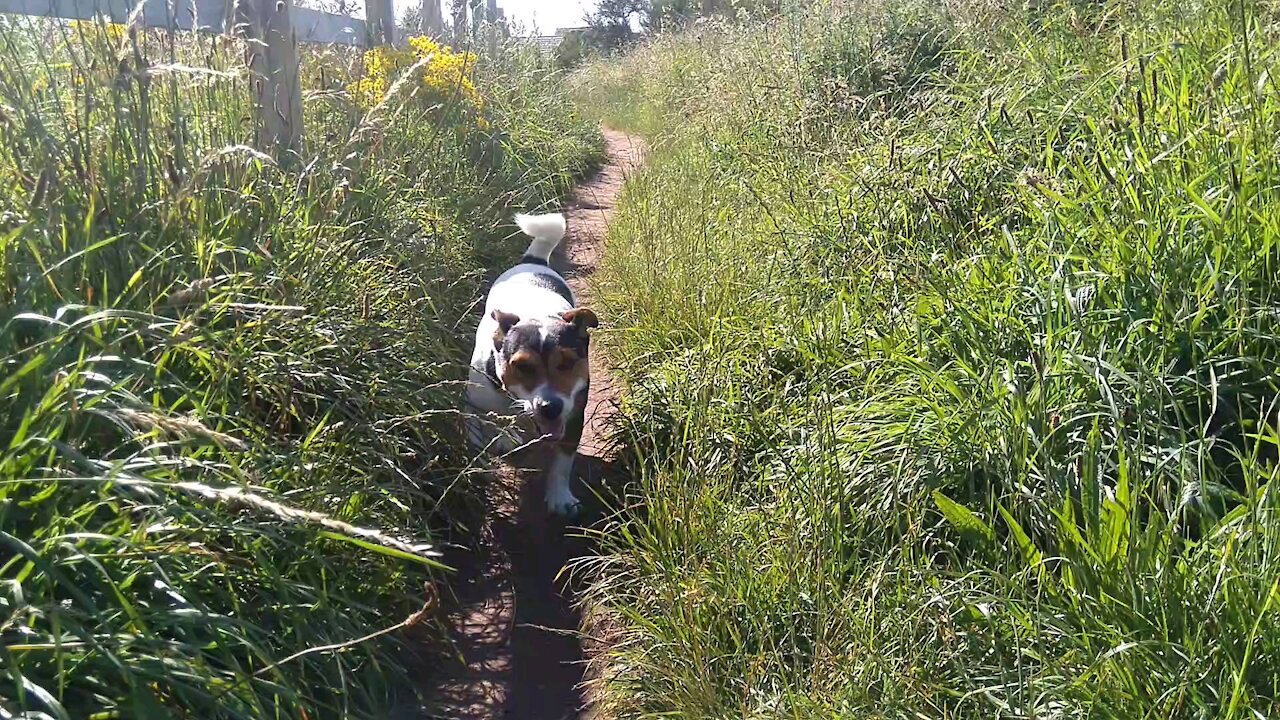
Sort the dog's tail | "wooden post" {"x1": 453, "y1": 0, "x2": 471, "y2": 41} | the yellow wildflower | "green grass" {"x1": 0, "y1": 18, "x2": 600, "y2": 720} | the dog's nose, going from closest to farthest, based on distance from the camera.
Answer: "green grass" {"x1": 0, "y1": 18, "x2": 600, "y2": 720}, the dog's nose, the dog's tail, the yellow wildflower, "wooden post" {"x1": 453, "y1": 0, "x2": 471, "y2": 41}

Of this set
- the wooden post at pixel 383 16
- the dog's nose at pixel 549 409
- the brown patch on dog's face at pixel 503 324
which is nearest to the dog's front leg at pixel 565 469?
the dog's nose at pixel 549 409

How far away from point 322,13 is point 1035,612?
5.11 metres

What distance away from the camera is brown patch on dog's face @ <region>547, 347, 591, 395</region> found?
12.9 feet

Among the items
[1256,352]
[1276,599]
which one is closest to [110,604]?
[1276,599]

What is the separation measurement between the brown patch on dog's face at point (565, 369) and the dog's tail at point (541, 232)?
1275 millimetres

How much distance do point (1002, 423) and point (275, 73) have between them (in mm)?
2930

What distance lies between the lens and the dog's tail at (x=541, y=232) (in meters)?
5.10

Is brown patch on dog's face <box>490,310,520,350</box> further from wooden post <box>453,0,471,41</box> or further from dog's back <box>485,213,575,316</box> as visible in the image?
wooden post <box>453,0,471,41</box>

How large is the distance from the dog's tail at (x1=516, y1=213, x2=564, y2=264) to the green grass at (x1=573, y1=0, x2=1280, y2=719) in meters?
1.18

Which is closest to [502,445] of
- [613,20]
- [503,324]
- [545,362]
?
[545,362]

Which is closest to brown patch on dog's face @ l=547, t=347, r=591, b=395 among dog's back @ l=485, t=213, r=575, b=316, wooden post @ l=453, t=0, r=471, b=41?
dog's back @ l=485, t=213, r=575, b=316

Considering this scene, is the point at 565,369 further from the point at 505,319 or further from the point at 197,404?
the point at 197,404

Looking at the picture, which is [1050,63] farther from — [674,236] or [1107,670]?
[1107,670]

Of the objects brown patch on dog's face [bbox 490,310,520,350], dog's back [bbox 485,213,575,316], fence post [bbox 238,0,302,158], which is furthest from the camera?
dog's back [bbox 485,213,575,316]
